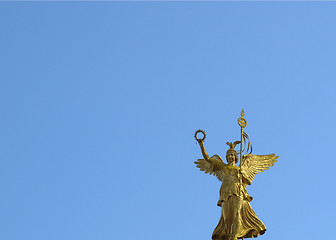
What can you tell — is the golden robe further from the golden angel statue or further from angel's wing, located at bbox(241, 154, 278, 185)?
angel's wing, located at bbox(241, 154, 278, 185)

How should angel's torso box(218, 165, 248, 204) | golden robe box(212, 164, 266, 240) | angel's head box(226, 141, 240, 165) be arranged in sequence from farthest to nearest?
angel's head box(226, 141, 240, 165)
angel's torso box(218, 165, 248, 204)
golden robe box(212, 164, 266, 240)

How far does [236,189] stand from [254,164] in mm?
1488

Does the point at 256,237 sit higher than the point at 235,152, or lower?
lower

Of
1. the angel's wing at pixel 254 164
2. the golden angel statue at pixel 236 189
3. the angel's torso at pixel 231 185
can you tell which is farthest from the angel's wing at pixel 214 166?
the angel's wing at pixel 254 164

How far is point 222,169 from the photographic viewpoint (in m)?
37.8

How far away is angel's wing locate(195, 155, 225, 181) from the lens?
37.9 metres

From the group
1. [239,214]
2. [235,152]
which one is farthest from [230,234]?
[235,152]

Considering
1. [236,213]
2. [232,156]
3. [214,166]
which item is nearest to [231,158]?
[232,156]

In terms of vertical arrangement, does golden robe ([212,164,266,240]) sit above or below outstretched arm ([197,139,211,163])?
below

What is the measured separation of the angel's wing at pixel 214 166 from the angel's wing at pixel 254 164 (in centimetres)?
82

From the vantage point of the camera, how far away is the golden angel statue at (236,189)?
3653 centimetres

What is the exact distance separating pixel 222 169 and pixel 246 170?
86 centimetres

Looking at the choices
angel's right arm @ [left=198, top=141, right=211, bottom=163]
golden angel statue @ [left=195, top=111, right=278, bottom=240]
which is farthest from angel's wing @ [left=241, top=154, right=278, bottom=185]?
angel's right arm @ [left=198, top=141, right=211, bottom=163]

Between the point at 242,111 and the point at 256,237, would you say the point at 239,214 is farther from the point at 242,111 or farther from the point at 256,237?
the point at 242,111
